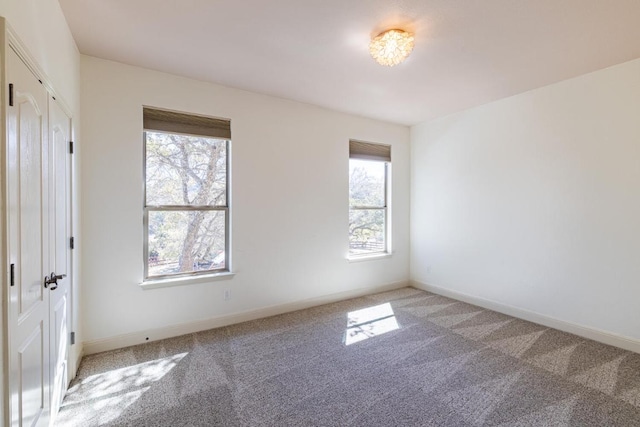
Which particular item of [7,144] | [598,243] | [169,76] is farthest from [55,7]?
[598,243]

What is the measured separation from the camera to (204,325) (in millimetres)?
3424

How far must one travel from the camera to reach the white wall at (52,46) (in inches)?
57.2

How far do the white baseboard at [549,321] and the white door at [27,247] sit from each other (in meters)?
4.58

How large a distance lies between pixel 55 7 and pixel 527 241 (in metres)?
4.99

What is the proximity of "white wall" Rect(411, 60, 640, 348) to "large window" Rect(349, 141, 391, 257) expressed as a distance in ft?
2.46

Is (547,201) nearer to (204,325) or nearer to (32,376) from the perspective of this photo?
(204,325)

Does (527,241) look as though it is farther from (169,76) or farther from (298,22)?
(169,76)

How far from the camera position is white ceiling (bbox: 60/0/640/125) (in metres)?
2.16

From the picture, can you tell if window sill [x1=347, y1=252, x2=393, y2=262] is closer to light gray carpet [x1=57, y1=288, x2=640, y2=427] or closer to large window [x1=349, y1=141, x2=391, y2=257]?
large window [x1=349, y1=141, x2=391, y2=257]

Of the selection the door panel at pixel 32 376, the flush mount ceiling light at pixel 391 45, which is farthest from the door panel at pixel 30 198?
the flush mount ceiling light at pixel 391 45

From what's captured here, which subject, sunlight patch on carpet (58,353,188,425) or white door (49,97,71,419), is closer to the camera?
white door (49,97,71,419)

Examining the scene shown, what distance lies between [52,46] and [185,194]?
166 centimetres

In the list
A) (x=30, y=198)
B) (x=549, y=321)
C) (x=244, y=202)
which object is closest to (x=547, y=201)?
(x=549, y=321)

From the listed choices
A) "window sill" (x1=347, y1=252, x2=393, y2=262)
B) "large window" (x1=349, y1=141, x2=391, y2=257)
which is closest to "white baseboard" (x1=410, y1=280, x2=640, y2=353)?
"window sill" (x1=347, y1=252, x2=393, y2=262)
